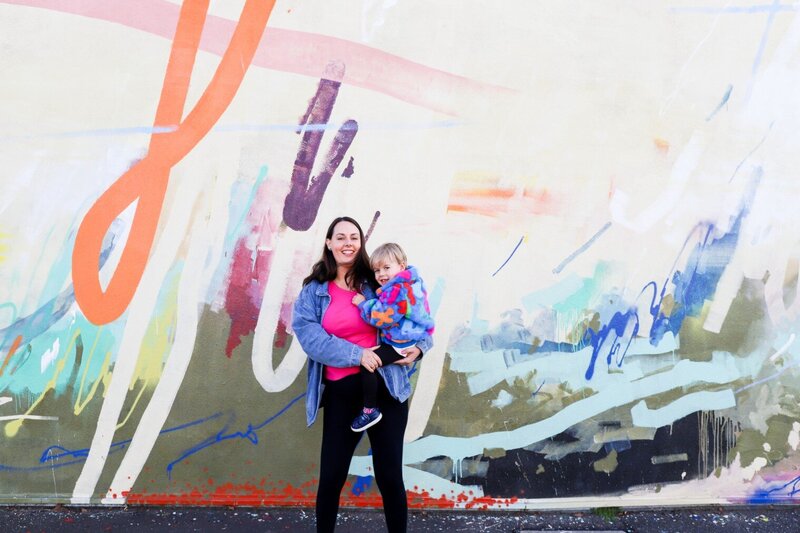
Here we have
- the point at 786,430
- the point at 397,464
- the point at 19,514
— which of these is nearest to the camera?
the point at 397,464

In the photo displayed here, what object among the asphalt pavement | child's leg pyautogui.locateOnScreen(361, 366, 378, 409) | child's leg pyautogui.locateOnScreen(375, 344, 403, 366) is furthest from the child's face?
the asphalt pavement

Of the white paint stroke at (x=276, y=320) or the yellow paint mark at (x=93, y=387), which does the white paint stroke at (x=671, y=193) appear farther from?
the yellow paint mark at (x=93, y=387)

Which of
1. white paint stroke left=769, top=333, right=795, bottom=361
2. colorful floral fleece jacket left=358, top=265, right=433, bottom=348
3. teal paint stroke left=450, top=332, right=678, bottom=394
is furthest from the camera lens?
white paint stroke left=769, top=333, right=795, bottom=361

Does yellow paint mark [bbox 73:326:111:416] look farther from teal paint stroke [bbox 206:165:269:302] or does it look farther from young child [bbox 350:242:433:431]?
young child [bbox 350:242:433:431]

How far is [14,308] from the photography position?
338 cm

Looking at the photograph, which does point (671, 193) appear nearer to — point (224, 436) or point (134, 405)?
point (224, 436)

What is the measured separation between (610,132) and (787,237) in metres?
1.16

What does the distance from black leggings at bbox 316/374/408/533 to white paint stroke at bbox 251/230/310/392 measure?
28.7 inches

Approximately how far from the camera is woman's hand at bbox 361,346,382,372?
2.58 meters

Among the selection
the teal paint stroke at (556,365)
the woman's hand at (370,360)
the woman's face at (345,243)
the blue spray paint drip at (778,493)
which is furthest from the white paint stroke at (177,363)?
the blue spray paint drip at (778,493)

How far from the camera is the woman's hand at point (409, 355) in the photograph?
8.68 ft

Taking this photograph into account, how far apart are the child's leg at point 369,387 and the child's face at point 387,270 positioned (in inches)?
15.2

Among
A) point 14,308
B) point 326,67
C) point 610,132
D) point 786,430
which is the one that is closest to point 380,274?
point 326,67

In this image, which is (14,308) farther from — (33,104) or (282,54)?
(282,54)
